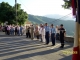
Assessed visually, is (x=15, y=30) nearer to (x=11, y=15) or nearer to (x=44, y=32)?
(x=44, y=32)

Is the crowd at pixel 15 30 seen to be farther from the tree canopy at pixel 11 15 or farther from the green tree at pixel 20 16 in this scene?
the green tree at pixel 20 16

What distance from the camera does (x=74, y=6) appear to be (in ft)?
18.0

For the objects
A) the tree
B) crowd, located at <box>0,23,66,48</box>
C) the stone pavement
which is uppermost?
the tree

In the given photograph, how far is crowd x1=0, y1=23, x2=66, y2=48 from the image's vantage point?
18.0m

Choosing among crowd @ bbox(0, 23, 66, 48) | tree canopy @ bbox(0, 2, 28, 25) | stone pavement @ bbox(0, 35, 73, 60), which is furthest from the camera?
tree canopy @ bbox(0, 2, 28, 25)

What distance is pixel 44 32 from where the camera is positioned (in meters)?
22.1

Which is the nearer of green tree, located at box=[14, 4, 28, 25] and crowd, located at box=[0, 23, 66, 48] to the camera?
crowd, located at box=[0, 23, 66, 48]

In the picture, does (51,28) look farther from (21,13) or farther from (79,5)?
(21,13)

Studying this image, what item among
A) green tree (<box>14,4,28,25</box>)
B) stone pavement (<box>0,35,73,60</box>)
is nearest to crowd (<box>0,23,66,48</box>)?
stone pavement (<box>0,35,73,60</box>)

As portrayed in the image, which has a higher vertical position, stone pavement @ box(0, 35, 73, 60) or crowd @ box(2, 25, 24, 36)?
crowd @ box(2, 25, 24, 36)

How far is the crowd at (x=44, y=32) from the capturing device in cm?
1798

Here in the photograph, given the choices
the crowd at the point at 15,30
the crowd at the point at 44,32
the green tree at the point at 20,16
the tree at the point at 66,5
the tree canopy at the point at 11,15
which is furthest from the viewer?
the green tree at the point at 20,16

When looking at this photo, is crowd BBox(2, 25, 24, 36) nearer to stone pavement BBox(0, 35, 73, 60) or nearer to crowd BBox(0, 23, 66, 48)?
crowd BBox(0, 23, 66, 48)

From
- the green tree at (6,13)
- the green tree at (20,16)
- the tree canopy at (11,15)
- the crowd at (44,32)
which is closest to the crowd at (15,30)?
the crowd at (44,32)
